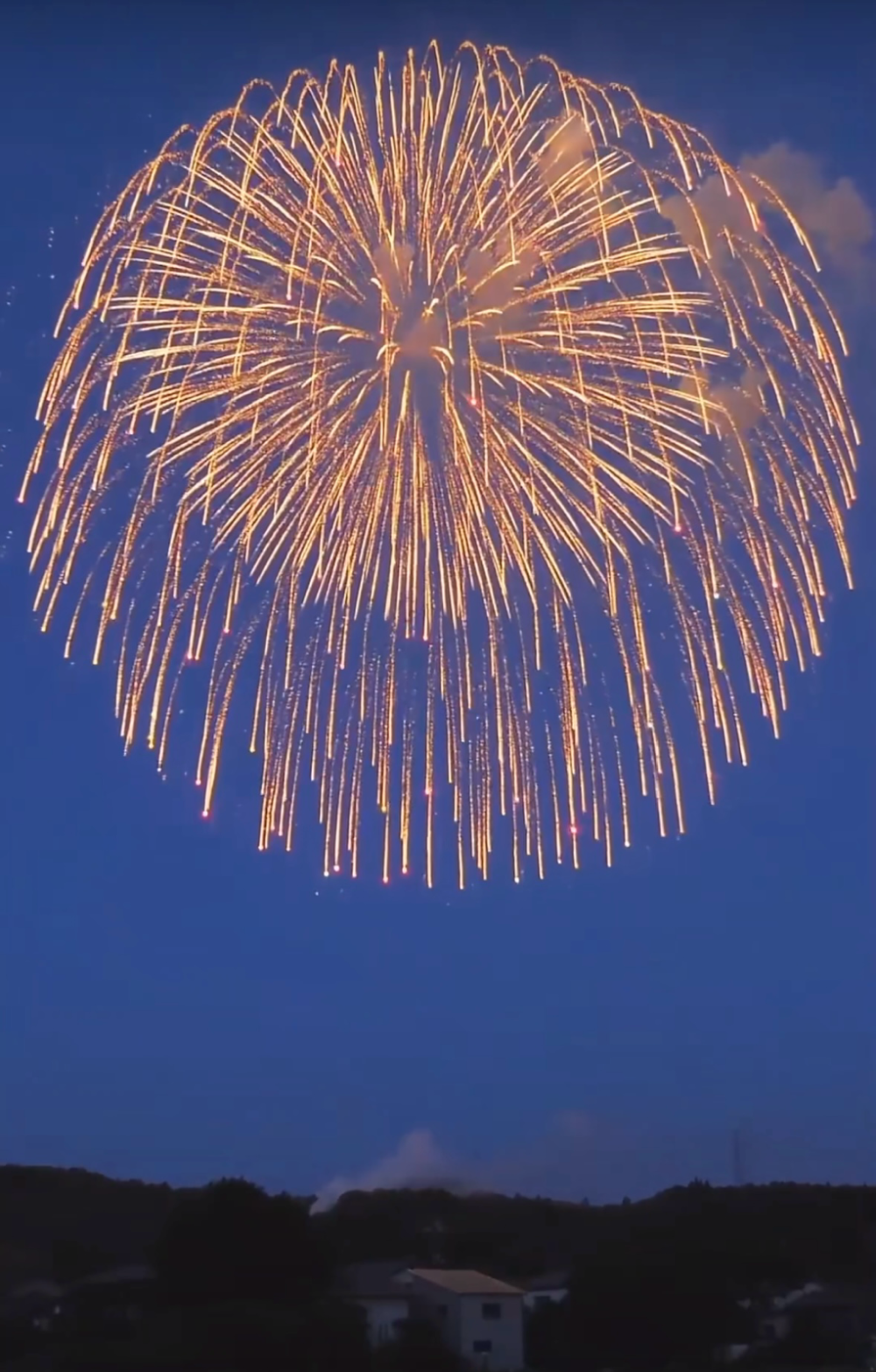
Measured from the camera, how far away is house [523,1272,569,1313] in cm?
1970

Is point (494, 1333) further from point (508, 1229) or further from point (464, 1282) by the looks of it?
point (508, 1229)

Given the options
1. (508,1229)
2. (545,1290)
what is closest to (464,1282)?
(545,1290)

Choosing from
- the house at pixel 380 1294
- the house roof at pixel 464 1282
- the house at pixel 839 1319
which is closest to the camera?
the house at pixel 380 1294

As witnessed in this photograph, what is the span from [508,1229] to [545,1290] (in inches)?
127

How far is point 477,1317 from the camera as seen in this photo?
757 inches

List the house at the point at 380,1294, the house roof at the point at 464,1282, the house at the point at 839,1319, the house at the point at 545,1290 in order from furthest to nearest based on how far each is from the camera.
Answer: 1. the house at the point at 545,1290
2. the house roof at the point at 464,1282
3. the house at the point at 839,1319
4. the house at the point at 380,1294

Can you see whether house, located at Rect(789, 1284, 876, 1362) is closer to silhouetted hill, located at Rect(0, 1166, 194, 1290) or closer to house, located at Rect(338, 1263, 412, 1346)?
house, located at Rect(338, 1263, 412, 1346)

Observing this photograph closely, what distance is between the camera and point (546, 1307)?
64.2 ft

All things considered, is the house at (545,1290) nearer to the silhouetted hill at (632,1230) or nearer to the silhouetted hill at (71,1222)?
the silhouetted hill at (632,1230)

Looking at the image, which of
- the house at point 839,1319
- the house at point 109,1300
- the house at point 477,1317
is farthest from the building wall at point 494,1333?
the house at point 109,1300

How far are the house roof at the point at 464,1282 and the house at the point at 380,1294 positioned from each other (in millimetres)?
259

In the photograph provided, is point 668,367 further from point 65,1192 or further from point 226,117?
point 65,1192

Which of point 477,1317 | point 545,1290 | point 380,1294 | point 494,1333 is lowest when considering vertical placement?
point 494,1333

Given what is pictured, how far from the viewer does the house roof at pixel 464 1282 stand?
19.5 metres
